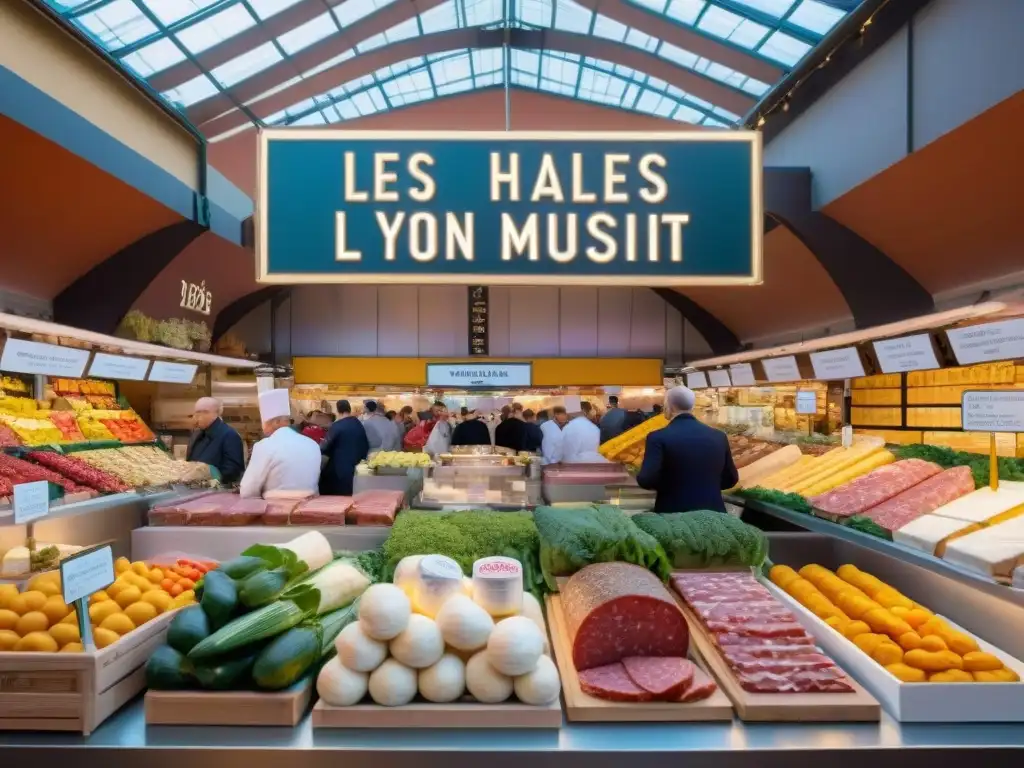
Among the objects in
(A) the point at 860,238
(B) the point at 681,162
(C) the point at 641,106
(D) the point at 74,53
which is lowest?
(B) the point at 681,162

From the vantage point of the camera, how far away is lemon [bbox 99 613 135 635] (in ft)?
6.32

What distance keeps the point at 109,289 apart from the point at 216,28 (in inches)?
133

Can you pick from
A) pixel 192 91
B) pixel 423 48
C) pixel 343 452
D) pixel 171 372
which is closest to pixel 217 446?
pixel 343 452

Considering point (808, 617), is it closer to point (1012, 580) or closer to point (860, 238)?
point (1012, 580)

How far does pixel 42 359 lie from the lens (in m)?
5.39

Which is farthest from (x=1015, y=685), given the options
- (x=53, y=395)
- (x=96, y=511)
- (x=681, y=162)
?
(x=53, y=395)

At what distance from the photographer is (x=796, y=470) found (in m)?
4.77

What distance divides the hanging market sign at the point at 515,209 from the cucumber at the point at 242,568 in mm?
940

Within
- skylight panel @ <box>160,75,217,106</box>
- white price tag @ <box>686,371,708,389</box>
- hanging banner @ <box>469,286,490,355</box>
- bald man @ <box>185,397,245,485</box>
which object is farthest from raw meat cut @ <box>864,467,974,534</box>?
hanging banner @ <box>469,286,490,355</box>

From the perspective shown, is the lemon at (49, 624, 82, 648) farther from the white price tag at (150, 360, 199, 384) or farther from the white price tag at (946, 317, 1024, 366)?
the white price tag at (150, 360, 199, 384)

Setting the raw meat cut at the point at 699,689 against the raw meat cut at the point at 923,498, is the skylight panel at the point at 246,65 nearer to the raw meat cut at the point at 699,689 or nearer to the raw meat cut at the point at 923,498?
the raw meat cut at the point at 923,498

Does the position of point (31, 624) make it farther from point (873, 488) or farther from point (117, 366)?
point (117, 366)

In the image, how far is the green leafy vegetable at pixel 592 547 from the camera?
7.67 ft

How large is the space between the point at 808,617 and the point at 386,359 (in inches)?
483
